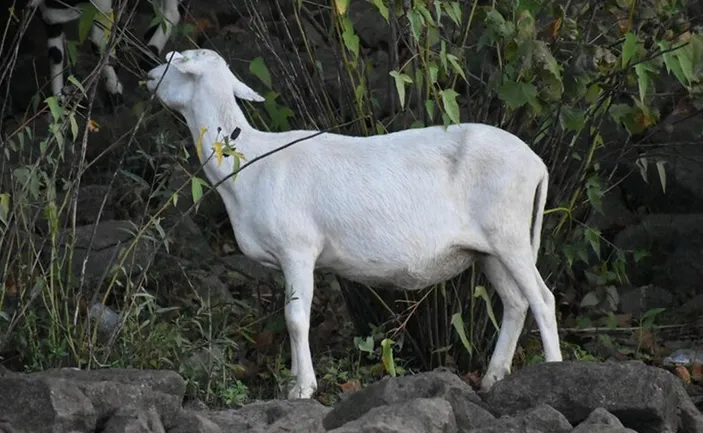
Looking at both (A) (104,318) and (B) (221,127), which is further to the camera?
(A) (104,318)

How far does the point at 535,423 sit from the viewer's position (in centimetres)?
571

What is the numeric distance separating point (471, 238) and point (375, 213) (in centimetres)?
37

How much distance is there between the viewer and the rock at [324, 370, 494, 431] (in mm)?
5801

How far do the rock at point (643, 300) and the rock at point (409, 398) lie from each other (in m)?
3.13

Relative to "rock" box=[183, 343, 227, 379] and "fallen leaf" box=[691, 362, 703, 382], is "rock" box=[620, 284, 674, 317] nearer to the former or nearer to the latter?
"fallen leaf" box=[691, 362, 703, 382]

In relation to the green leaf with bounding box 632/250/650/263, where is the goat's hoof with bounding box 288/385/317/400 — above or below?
above

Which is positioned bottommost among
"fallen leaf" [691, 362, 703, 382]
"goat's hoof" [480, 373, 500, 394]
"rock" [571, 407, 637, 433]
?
"fallen leaf" [691, 362, 703, 382]

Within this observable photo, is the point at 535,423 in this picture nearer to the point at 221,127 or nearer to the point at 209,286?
the point at 221,127

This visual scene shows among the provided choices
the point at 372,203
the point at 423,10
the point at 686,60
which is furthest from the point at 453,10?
the point at 686,60

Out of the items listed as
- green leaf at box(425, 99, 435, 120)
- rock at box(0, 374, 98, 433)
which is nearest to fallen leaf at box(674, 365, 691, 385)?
green leaf at box(425, 99, 435, 120)

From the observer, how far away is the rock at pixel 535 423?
224 inches

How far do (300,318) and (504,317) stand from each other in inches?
33.3

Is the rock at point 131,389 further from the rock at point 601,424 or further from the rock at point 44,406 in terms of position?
the rock at point 601,424

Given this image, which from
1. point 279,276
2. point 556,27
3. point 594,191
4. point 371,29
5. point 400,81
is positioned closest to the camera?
point 400,81
